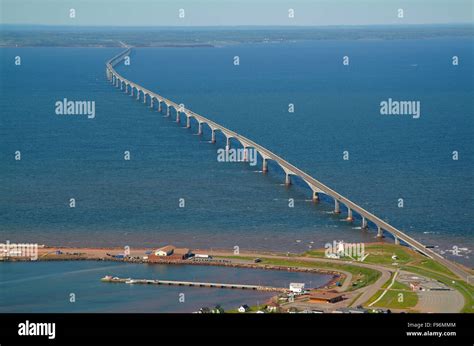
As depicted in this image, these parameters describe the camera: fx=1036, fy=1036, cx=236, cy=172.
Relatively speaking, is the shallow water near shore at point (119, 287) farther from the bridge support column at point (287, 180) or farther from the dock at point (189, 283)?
the bridge support column at point (287, 180)

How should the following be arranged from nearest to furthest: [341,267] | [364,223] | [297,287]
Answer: [297,287], [341,267], [364,223]


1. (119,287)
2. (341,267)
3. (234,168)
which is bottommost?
(119,287)

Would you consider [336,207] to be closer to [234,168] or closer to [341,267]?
[341,267]

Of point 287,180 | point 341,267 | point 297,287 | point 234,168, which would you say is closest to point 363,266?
point 341,267

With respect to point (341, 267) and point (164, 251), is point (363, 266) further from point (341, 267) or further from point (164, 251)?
point (164, 251)

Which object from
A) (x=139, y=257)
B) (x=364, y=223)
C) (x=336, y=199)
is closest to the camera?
(x=139, y=257)

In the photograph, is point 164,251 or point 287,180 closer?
point 164,251

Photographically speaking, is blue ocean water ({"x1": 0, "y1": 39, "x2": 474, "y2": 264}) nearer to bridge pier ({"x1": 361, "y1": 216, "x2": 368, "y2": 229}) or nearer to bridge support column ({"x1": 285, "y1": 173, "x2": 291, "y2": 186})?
bridge pier ({"x1": 361, "y1": 216, "x2": 368, "y2": 229})

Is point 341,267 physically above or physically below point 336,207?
below
